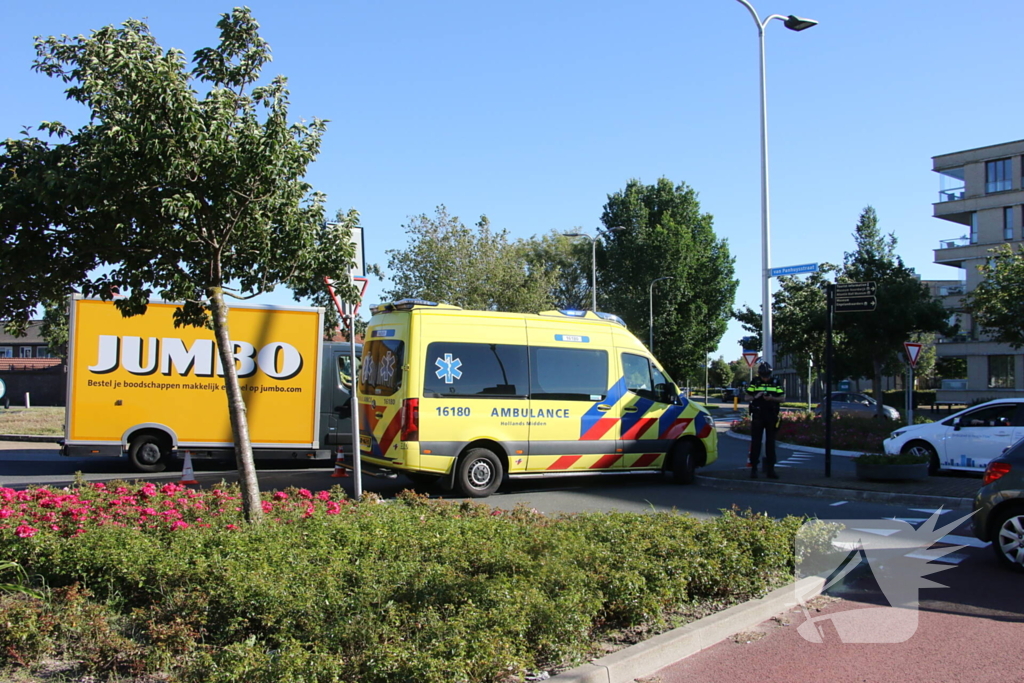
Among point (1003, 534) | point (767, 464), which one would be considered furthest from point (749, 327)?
point (1003, 534)

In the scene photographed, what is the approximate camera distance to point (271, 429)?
49.5 feet

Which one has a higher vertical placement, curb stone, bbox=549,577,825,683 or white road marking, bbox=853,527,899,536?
white road marking, bbox=853,527,899,536

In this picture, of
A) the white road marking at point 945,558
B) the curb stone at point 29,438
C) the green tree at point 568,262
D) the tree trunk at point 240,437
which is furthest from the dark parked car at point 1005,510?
the green tree at point 568,262

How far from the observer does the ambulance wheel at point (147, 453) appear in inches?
582

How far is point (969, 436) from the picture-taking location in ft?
47.5

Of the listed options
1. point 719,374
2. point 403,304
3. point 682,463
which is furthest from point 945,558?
point 719,374

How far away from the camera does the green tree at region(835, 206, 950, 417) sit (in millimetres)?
32031

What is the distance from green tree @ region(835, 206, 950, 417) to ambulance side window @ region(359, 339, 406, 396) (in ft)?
79.3

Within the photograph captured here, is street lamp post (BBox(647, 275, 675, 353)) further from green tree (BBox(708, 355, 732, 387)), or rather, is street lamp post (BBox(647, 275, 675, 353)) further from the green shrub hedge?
green tree (BBox(708, 355, 732, 387))

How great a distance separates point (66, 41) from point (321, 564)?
4875 mm

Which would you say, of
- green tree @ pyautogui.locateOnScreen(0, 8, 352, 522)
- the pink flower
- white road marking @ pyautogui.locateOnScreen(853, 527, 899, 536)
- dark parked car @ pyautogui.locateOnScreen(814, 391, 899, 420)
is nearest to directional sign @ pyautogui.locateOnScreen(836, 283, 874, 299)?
white road marking @ pyautogui.locateOnScreen(853, 527, 899, 536)

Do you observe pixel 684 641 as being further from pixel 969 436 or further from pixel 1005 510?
pixel 969 436

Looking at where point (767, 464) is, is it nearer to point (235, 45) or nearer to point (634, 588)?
point (634, 588)

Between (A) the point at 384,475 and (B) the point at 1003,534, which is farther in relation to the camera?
(A) the point at 384,475
